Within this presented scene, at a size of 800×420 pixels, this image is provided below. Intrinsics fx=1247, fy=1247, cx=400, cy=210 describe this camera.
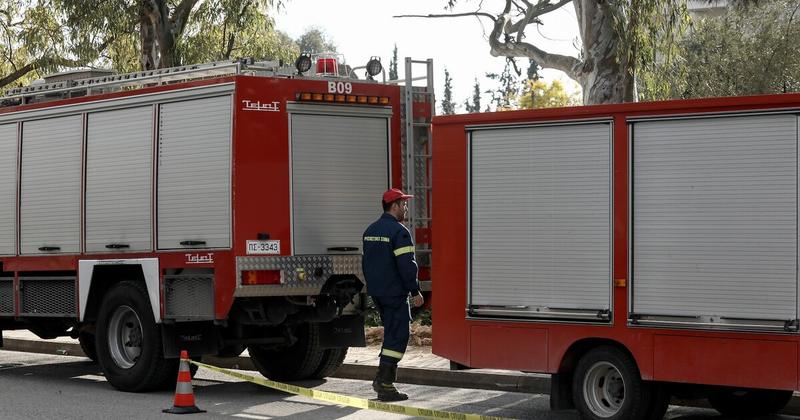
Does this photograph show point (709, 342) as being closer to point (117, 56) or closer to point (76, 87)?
point (76, 87)

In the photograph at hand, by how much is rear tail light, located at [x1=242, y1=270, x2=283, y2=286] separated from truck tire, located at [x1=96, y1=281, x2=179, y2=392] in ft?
4.15

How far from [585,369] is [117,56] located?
20502 mm

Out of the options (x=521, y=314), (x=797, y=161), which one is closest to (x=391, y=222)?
(x=521, y=314)

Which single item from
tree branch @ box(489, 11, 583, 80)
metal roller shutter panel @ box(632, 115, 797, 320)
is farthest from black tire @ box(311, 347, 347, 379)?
→ tree branch @ box(489, 11, 583, 80)

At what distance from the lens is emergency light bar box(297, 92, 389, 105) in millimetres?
11727

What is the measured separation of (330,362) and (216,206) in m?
Answer: 2.41

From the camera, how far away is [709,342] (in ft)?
29.0

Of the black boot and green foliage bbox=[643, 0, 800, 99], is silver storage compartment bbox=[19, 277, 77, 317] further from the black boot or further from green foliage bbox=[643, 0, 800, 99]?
green foliage bbox=[643, 0, 800, 99]

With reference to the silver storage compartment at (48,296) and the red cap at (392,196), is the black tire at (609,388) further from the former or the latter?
the silver storage compartment at (48,296)

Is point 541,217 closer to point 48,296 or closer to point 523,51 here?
point 48,296

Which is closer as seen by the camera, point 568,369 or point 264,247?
point 568,369

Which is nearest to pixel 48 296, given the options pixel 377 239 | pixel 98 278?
pixel 98 278

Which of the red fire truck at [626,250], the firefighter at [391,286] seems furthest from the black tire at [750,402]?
the firefighter at [391,286]

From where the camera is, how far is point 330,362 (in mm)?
12977
